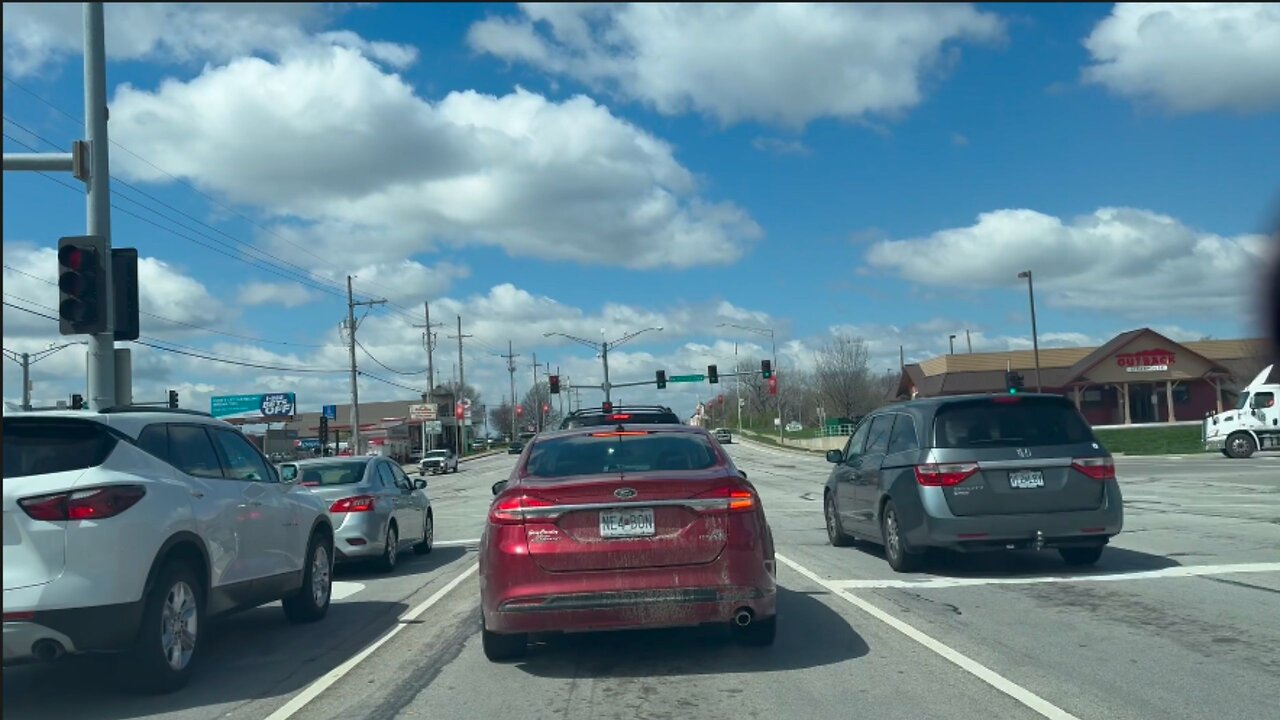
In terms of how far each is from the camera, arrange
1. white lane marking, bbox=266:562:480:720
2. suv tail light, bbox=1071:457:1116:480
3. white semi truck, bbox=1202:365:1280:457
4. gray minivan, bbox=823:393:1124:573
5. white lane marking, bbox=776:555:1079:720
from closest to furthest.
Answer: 1. white lane marking, bbox=776:555:1079:720
2. white lane marking, bbox=266:562:480:720
3. gray minivan, bbox=823:393:1124:573
4. suv tail light, bbox=1071:457:1116:480
5. white semi truck, bbox=1202:365:1280:457

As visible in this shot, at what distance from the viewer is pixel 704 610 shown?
23.9 feet

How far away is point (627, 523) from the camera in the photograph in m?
7.32

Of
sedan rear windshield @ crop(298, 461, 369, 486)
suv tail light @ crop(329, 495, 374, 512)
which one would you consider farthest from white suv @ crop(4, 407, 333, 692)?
sedan rear windshield @ crop(298, 461, 369, 486)

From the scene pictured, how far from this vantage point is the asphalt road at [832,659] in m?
6.64

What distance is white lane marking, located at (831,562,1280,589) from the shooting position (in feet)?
35.8

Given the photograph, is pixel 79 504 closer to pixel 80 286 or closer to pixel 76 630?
pixel 76 630

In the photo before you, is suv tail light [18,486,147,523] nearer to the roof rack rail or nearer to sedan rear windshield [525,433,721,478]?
the roof rack rail

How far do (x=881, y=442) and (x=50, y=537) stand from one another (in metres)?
8.89

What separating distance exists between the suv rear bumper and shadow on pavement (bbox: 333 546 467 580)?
275 inches

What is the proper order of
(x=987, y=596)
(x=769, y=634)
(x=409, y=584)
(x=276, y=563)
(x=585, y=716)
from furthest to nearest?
(x=409, y=584) < (x=987, y=596) < (x=276, y=563) < (x=769, y=634) < (x=585, y=716)

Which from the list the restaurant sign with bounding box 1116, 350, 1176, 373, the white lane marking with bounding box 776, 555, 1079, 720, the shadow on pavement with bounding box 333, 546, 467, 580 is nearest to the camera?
the white lane marking with bounding box 776, 555, 1079, 720

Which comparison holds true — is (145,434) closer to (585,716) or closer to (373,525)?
(585,716)

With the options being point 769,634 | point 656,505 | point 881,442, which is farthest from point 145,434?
point 881,442

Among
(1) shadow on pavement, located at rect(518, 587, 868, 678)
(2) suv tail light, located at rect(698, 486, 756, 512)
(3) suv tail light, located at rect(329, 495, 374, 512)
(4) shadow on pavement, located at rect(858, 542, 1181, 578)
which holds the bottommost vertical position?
(4) shadow on pavement, located at rect(858, 542, 1181, 578)
